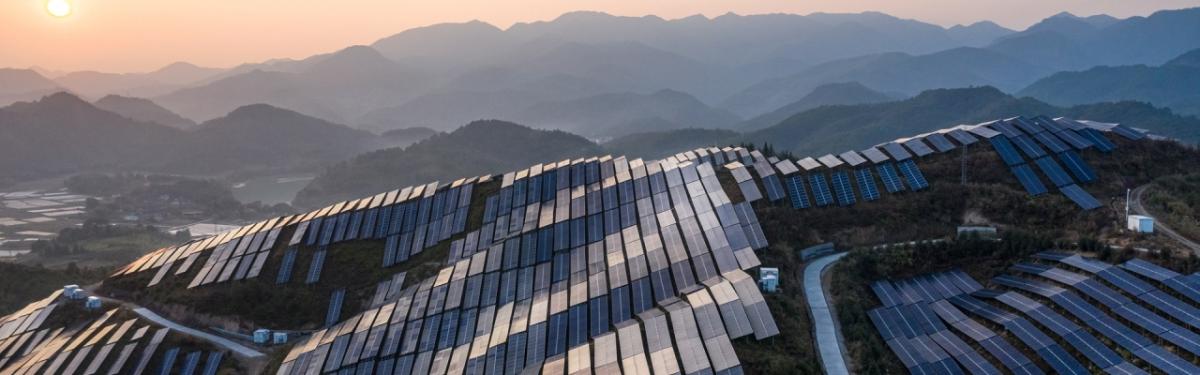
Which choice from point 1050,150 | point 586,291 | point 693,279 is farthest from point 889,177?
point 586,291

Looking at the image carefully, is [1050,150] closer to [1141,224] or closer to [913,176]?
[913,176]

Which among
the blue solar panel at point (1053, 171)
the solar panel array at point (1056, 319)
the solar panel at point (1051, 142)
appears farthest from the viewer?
the solar panel at point (1051, 142)

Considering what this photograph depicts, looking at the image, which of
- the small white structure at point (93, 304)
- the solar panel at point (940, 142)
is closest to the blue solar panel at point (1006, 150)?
the solar panel at point (940, 142)

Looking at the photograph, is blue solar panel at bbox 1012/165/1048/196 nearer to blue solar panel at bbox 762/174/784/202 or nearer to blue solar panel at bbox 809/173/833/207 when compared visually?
blue solar panel at bbox 809/173/833/207

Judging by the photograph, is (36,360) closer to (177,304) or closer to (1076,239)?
(177,304)

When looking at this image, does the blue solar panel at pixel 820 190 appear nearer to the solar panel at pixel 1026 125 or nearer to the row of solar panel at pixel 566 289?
the row of solar panel at pixel 566 289

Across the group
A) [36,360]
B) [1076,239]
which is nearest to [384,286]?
[36,360]
